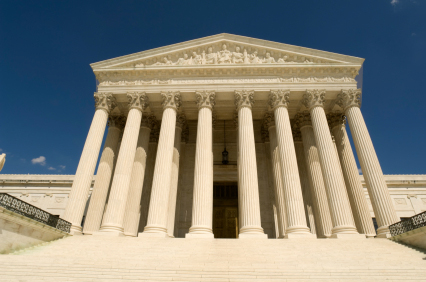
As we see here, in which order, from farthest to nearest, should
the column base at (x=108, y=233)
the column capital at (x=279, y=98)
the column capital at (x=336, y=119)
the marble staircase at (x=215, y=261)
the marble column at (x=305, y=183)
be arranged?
1. the column capital at (x=336, y=119)
2. the marble column at (x=305, y=183)
3. the column capital at (x=279, y=98)
4. the column base at (x=108, y=233)
5. the marble staircase at (x=215, y=261)

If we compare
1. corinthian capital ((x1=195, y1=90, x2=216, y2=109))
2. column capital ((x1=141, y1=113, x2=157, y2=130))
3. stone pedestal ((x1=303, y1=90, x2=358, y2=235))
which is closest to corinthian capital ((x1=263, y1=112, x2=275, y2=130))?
stone pedestal ((x1=303, y1=90, x2=358, y2=235))

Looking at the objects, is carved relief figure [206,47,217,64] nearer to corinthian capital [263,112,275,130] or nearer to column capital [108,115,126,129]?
corinthian capital [263,112,275,130]

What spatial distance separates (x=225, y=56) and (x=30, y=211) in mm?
19424

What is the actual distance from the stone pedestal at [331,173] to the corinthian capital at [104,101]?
56.6ft

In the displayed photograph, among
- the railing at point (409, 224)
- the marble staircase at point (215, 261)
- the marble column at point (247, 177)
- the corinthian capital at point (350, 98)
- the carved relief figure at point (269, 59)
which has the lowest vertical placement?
the marble staircase at point (215, 261)

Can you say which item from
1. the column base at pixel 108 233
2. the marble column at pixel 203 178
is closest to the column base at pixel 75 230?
the column base at pixel 108 233

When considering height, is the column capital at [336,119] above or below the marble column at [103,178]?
above

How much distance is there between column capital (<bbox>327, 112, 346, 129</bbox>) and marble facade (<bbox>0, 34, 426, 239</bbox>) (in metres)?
0.12

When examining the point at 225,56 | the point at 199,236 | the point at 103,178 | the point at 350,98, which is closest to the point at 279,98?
the point at 350,98

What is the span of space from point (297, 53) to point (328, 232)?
15.7 metres

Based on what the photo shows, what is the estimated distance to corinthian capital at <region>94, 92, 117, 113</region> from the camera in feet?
77.4

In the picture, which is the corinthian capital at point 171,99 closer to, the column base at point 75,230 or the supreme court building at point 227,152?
the supreme court building at point 227,152

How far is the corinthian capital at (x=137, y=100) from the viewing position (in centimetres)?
2366

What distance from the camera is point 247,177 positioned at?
64.2 feet
